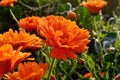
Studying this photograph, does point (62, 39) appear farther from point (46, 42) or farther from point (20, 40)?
point (20, 40)

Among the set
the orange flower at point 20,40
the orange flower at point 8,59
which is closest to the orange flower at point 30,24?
the orange flower at point 20,40

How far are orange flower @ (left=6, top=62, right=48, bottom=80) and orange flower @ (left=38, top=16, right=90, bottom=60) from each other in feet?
0.16

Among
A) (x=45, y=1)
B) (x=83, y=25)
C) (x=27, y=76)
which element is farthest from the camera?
(x=45, y=1)

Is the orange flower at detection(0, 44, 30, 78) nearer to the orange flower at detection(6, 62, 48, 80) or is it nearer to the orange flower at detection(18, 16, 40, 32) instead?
the orange flower at detection(6, 62, 48, 80)

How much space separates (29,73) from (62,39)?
4.8 inches

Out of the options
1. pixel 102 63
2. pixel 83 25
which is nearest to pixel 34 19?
pixel 102 63

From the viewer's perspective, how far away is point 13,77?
835 millimetres

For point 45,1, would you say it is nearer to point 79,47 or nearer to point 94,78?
point 94,78

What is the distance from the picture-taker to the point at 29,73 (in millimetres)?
848

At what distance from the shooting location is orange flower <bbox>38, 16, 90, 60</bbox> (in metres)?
0.89

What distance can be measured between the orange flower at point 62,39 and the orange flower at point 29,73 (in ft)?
0.16

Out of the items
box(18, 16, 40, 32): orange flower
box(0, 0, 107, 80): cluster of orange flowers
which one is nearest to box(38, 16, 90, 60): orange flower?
box(0, 0, 107, 80): cluster of orange flowers

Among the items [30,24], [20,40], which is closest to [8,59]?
[20,40]

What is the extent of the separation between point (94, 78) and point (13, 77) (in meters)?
0.59
